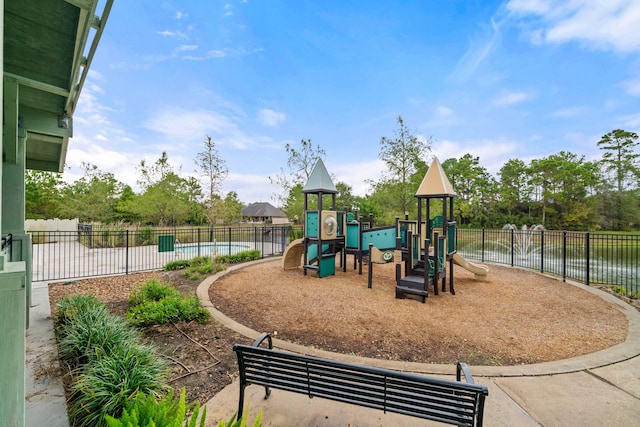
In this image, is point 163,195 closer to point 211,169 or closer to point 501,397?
point 211,169

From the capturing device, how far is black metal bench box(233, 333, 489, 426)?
1.78 metres

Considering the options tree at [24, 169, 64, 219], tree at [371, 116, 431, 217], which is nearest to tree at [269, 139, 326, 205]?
tree at [371, 116, 431, 217]

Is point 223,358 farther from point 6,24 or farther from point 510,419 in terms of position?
point 6,24

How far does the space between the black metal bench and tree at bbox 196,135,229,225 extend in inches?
445

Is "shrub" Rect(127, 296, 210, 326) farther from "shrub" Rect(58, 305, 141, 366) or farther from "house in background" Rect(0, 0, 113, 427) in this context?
"house in background" Rect(0, 0, 113, 427)

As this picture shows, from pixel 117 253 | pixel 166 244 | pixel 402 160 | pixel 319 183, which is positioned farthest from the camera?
pixel 402 160

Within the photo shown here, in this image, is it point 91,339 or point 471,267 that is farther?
point 471,267

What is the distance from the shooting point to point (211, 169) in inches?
506

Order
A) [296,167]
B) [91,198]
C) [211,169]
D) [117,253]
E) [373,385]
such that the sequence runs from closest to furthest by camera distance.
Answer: [373,385], [211,169], [117,253], [296,167], [91,198]

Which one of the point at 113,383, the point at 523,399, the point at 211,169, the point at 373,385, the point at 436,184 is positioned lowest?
the point at 523,399

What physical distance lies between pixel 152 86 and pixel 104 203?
18.8 m

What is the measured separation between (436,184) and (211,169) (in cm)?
1041

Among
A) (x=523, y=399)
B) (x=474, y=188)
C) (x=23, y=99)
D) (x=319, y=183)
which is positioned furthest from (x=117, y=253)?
(x=474, y=188)

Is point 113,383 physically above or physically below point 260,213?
below
